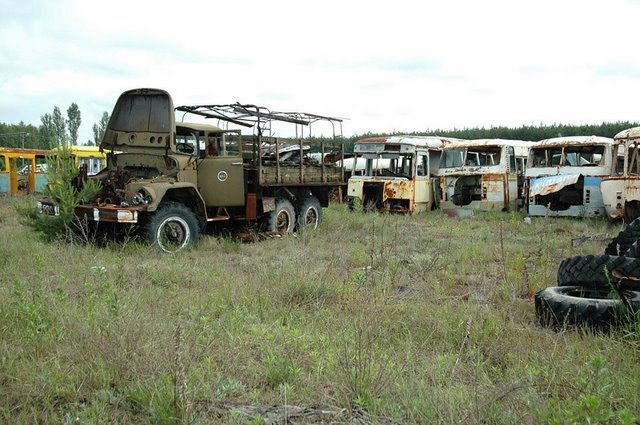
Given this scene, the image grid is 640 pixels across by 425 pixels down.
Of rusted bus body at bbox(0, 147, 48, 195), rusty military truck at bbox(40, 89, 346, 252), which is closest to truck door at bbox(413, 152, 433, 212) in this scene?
rusty military truck at bbox(40, 89, 346, 252)

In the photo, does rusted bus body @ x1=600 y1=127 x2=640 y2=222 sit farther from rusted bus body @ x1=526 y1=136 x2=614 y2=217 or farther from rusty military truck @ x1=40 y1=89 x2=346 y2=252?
rusty military truck @ x1=40 y1=89 x2=346 y2=252

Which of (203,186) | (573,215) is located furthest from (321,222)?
(573,215)

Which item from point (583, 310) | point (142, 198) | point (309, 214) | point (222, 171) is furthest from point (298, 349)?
point (309, 214)

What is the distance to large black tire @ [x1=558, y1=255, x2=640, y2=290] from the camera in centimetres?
474

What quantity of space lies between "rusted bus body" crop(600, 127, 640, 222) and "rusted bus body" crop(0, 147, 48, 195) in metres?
17.9

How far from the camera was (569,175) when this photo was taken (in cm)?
1365

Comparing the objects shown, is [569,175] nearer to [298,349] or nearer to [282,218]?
[282,218]

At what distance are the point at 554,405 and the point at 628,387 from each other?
649 mm

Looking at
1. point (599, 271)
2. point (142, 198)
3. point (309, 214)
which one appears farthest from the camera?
point (309, 214)

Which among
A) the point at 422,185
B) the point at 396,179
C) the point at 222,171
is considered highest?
the point at 222,171

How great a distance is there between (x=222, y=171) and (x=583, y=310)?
707 centimetres

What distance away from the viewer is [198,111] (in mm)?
11125

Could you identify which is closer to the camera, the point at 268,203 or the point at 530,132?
the point at 268,203

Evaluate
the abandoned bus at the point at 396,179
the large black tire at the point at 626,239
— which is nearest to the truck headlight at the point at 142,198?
the large black tire at the point at 626,239
